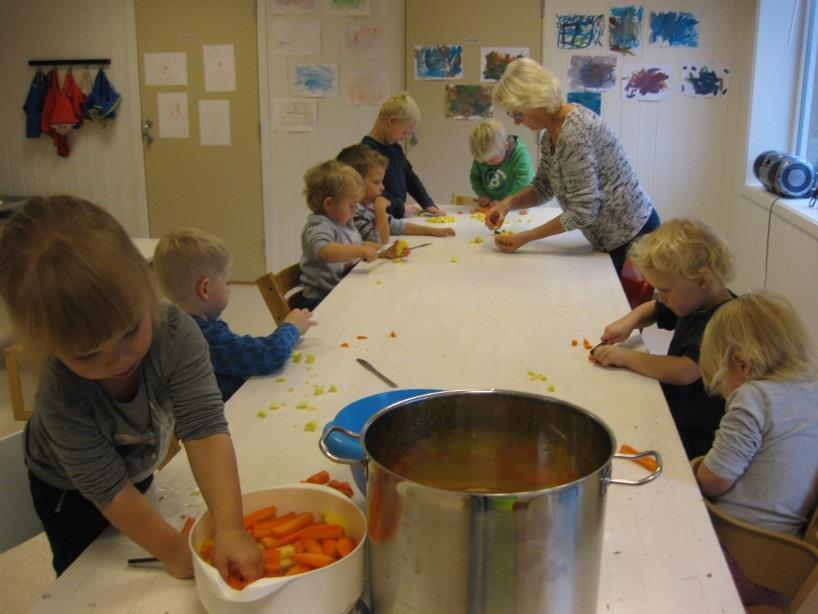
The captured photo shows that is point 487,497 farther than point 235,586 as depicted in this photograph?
No

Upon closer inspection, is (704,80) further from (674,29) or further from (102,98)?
(102,98)

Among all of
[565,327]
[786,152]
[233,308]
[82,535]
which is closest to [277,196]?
[233,308]

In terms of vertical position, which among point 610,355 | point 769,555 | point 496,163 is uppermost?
point 496,163

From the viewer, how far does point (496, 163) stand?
13.2 ft

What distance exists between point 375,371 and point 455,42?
4.00 meters

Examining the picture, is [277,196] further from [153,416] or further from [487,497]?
[487,497]

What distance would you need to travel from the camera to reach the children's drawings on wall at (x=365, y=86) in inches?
→ 209

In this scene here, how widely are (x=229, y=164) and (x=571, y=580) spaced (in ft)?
17.0

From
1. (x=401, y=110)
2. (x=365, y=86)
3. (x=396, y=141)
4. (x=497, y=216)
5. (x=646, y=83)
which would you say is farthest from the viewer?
(x=365, y=86)

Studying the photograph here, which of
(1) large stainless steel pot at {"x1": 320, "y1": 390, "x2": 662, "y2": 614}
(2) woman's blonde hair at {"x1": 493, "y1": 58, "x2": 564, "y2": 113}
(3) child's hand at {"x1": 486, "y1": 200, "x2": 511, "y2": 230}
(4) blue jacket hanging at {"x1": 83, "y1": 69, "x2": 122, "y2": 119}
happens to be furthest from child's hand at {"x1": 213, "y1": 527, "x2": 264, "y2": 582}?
(4) blue jacket hanging at {"x1": 83, "y1": 69, "x2": 122, "y2": 119}

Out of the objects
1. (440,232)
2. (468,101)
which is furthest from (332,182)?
(468,101)

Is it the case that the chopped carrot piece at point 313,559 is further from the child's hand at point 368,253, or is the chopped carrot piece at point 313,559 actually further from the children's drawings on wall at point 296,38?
the children's drawings on wall at point 296,38

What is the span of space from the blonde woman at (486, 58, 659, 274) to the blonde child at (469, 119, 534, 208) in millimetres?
1003

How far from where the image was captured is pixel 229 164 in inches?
221
